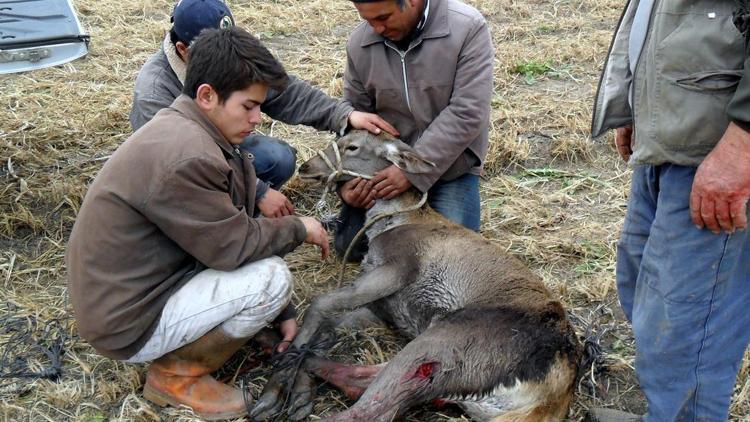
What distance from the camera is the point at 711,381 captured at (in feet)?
10.2

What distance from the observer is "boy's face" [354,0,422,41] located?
4.68m

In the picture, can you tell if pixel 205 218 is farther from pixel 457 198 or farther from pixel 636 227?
pixel 457 198

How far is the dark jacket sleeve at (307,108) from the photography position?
17.5 feet

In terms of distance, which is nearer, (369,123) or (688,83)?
(688,83)

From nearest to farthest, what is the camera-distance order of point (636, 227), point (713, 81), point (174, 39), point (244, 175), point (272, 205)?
1. point (713, 81)
2. point (636, 227)
3. point (244, 175)
4. point (272, 205)
5. point (174, 39)

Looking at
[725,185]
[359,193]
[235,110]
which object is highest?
[725,185]

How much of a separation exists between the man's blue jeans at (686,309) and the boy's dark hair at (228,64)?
6.57ft

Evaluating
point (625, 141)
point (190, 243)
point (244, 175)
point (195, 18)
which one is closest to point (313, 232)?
point (244, 175)

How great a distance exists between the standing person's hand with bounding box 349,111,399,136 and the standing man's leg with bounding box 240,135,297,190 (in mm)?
706

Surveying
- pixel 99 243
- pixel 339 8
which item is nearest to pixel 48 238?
pixel 99 243

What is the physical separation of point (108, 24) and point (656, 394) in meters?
9.47

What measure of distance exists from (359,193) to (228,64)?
1.74 m

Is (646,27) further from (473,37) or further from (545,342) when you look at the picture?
(473,37)

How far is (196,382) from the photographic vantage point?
3992 mm
